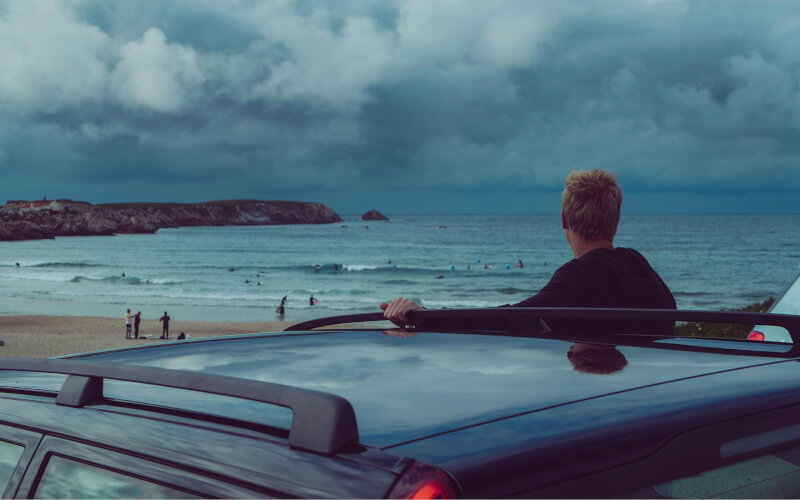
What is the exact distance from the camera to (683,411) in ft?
4.48

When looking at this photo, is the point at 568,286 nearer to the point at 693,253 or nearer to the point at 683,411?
the point at 683,411

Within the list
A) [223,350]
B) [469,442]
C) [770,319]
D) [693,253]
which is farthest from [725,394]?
[693,253]

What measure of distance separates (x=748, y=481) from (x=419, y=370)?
733 mm

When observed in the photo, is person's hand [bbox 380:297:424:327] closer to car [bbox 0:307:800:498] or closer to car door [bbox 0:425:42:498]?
car [bbox 0:307:800:498]

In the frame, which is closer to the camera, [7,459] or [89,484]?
[89,484]

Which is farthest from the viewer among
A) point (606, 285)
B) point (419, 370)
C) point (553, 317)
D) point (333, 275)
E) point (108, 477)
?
point (333, 275)

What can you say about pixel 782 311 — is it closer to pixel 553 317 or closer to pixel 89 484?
pixel 553 317

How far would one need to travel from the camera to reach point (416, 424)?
125 centimetres

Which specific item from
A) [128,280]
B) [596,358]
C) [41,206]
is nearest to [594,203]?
[596,358]

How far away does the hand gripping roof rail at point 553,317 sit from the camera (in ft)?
6.93

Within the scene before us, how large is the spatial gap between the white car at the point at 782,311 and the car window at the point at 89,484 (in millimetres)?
4993

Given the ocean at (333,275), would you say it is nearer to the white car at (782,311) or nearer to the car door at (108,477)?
the white car at (782,311)

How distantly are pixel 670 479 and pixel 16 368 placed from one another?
1583 millimetres

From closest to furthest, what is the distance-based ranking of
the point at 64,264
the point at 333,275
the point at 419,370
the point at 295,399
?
1. the point at 295,399
2. the point at 419,370
3. the point at 333,275
4. the point at 64,264
